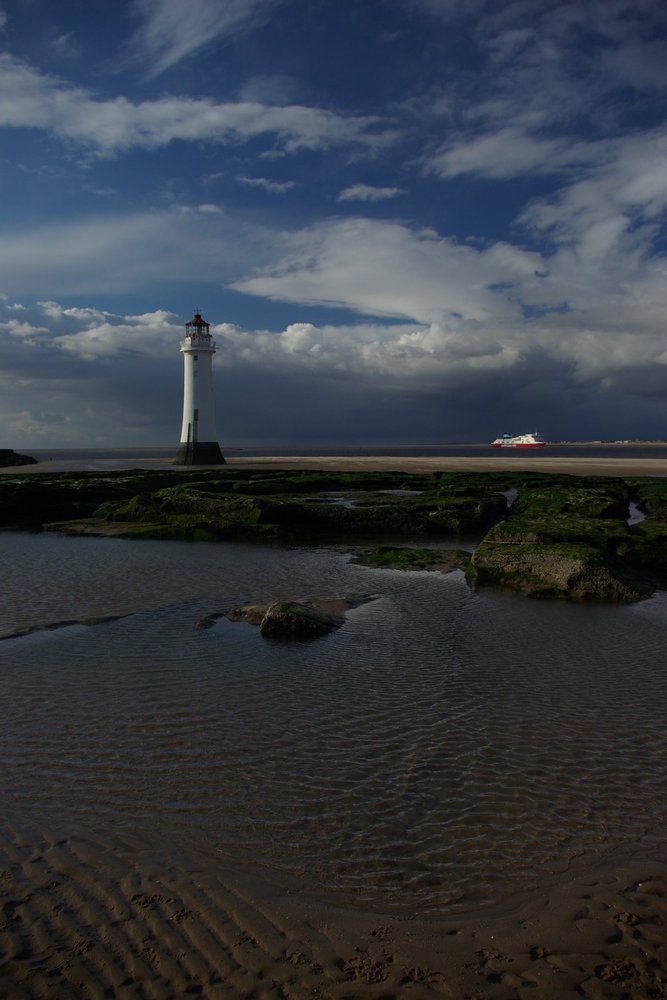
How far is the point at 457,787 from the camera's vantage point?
5.67 meters

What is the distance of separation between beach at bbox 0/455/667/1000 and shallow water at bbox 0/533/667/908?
0.12m

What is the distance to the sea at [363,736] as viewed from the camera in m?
4.86

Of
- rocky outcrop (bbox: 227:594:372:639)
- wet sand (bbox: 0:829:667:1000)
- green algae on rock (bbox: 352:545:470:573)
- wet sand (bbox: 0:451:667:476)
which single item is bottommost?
wet sand (bbox: 0:829:667:1000)

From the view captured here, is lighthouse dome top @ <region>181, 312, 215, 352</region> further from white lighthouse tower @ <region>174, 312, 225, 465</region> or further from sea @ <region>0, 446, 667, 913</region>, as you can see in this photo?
sea @ <region>0, 446, 667, 913</region>

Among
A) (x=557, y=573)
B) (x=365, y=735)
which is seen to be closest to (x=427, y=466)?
(x=557, y=573)

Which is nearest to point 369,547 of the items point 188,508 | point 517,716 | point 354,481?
point 188,508

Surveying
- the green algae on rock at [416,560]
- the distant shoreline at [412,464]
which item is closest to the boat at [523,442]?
the distant shoreline at [412,464]

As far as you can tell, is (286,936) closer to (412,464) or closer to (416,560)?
(416,560)

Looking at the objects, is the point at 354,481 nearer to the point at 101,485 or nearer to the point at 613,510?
the point at 101,485

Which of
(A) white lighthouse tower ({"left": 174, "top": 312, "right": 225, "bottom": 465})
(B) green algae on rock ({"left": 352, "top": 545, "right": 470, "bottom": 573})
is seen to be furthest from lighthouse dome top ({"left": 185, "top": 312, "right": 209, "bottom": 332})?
(B) green algae on rock ({"left": 352, "top": 545, "right": 470, "bottom": 573})

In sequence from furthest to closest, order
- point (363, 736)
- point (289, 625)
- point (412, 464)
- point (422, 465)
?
1. point (412, 464)
2. point (422, 465)
3. point (289, 625)
4. point (363, 736)

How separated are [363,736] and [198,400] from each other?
52.2 m

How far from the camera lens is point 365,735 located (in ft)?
21.9

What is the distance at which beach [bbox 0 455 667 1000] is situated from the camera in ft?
11.7
